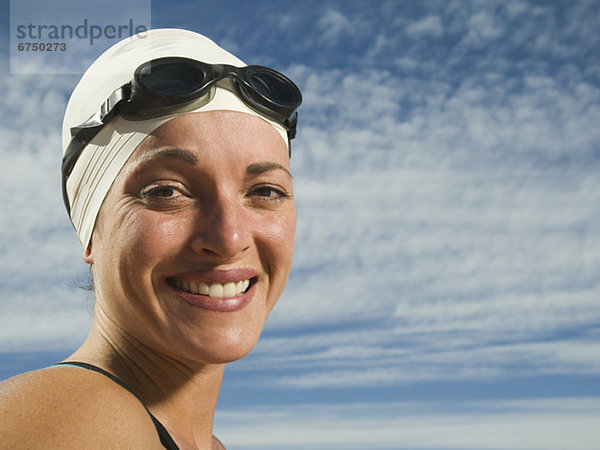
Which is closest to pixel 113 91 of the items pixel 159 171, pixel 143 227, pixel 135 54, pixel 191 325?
pixel 135 54

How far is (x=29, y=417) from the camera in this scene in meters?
2.61

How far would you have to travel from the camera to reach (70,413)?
2.62m

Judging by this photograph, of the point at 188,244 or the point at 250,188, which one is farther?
the point at 250,188

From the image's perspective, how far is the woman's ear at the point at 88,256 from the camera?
12.3ft

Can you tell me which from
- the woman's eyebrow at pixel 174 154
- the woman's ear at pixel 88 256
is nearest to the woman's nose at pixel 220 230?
the woman's eyebrow at pixel 174 154

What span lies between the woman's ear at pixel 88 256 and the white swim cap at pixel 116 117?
1.0 inches

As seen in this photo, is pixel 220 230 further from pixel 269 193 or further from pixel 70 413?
pixel 70 413

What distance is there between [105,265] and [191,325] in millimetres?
581

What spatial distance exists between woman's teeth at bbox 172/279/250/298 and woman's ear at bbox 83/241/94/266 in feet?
2.48

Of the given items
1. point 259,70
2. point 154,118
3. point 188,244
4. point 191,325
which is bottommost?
point 191,325

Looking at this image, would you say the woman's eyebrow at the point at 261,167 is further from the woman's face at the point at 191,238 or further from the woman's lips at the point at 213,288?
the woman's lips at the point at 213,288

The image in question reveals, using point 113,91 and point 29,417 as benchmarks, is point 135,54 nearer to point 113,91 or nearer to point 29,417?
point 113,91

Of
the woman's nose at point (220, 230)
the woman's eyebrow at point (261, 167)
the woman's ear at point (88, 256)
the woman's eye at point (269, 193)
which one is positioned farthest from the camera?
the woman's ear at point (88, 256)

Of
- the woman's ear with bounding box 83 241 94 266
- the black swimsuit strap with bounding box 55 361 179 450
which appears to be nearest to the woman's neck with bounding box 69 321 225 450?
the black swimsuit strap with bounding box 55 361 179 450
